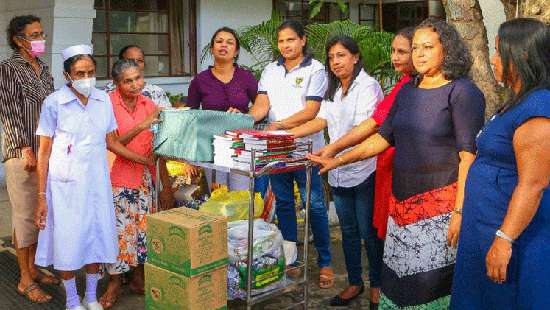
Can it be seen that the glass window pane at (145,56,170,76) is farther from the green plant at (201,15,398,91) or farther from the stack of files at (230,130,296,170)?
the stack of files at (230,130,296,170)

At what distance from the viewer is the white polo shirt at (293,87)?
4.53m

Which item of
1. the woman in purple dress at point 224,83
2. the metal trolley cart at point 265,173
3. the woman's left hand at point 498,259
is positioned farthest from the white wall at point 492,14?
the woman's left hand at point 498,259

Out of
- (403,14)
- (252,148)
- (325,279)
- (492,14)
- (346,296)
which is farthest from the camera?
(403,14)

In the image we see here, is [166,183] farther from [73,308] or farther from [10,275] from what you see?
[10,275]

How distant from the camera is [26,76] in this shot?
175 inches

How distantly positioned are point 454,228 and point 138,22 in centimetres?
686

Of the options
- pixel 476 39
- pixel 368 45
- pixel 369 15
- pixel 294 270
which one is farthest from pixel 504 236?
pixel 369 15

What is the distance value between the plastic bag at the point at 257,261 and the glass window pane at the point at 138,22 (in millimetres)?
5382

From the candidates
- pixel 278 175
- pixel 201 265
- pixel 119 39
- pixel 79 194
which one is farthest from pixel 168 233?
pixel 119 39

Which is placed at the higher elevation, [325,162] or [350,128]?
[350,128]

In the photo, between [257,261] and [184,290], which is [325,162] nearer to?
[257,261]

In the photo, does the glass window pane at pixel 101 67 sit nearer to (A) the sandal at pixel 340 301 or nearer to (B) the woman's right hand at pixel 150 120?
(B) the woman's right hand at pixel 150 120

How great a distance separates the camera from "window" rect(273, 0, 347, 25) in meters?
10.6

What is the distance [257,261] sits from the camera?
3936 millimetres
